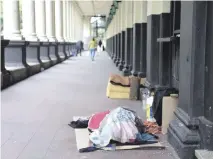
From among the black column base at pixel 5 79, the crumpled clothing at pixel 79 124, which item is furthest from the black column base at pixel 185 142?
the black column base at pixel 5 79

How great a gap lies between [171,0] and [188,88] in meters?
2.65

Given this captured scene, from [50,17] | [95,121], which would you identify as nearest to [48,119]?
[95,121]

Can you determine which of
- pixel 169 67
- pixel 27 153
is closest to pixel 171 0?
pixel 169 67

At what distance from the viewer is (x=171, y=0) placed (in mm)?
5699

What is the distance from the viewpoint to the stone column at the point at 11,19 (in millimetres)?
11203

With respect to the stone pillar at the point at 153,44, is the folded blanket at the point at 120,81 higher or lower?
lower

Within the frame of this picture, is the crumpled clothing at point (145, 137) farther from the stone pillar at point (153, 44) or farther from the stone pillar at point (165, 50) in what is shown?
the stone pillar at point (153, 44)

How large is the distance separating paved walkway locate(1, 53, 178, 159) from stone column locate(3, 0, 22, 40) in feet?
10.6

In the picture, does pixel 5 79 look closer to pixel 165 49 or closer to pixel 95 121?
pixel 165 49

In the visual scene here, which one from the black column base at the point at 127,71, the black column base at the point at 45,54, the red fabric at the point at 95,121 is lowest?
the red fabric at the point at 95,121

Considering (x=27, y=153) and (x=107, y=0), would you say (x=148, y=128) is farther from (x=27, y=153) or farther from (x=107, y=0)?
(x=107, y=0)

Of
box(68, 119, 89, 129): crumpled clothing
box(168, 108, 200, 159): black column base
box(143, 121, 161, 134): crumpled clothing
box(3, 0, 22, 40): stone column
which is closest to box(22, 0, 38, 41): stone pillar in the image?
box(3, 0, 22, 40): stone column

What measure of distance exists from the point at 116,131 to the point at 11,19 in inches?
334

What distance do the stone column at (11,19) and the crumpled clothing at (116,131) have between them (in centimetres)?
814
